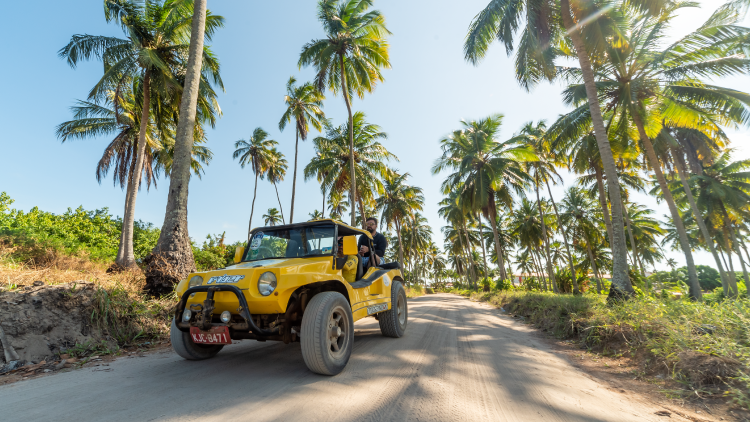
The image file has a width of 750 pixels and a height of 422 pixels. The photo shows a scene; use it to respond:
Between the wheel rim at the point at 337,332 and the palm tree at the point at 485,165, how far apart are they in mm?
18245

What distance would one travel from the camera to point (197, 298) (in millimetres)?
3258

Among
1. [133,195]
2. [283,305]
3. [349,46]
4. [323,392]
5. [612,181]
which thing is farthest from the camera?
[349,46]

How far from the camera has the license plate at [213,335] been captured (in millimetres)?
2990

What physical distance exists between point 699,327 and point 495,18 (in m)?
9.77

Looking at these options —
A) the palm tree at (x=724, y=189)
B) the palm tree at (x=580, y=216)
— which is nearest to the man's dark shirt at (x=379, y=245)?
the palm tree at (x=724, y=189)

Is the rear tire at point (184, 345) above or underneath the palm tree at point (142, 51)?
underneath

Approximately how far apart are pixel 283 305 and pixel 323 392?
87 centimetres

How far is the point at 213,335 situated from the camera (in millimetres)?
3047

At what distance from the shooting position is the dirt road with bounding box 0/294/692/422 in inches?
89.7

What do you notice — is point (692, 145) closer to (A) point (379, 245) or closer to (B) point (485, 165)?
(B) point (485, 165)

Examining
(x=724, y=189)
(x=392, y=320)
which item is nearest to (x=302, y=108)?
(x=392, y=320)

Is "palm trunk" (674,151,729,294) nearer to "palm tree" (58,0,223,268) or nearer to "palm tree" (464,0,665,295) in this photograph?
"palm tree" (464,0,665,295)

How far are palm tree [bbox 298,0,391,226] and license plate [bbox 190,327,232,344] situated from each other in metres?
13.3

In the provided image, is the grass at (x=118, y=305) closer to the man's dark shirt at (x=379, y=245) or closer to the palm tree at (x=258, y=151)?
the man's dark shirt at (x=379, y=245)
